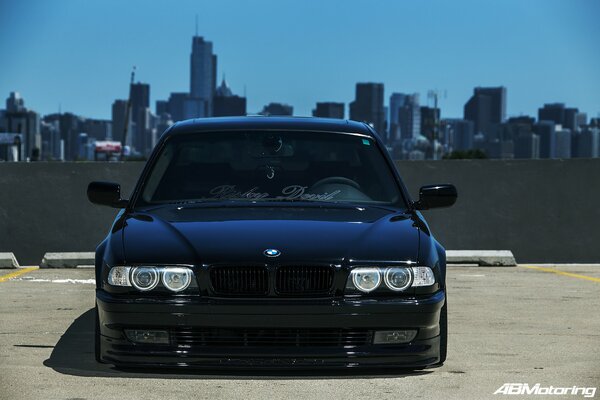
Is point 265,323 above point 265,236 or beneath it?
beneath

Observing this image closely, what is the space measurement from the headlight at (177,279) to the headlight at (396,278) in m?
0.98

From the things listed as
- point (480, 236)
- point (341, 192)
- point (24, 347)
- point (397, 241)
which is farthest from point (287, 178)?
point (480, 236)

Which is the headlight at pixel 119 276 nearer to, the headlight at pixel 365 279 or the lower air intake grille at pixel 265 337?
the lower air intake grille at pixel 265 337

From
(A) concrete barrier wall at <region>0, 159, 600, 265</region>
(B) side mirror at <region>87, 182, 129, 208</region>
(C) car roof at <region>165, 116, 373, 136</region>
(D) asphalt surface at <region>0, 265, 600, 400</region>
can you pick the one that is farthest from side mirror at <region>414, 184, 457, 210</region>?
(A) concrete barrier wall at <region>0, 159, 600, 265</region>

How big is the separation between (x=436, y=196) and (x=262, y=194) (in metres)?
1.06

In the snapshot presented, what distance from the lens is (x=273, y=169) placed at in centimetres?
786

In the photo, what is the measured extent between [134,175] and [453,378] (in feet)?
32.1

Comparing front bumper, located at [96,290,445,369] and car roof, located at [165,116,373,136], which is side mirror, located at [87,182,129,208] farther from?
front bumper, located at [96,290,445,369]

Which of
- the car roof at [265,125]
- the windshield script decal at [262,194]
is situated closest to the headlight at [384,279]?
the windshield script decal at [262,194]

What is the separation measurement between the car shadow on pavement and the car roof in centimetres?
148

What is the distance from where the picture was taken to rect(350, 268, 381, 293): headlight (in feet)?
20.7

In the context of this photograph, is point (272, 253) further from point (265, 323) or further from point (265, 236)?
point (265, 323)

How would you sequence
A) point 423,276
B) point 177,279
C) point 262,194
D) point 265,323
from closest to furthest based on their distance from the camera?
point 265,323
point 177,279
point 423,276
point 262,194

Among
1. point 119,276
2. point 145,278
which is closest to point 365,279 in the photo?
point 145,278
